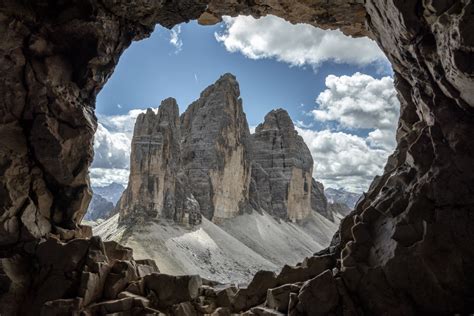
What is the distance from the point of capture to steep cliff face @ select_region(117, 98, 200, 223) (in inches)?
3100

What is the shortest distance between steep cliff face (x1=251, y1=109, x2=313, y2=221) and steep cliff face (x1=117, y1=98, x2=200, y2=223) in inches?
2251

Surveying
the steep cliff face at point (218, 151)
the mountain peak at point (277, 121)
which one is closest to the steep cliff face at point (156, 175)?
the steep cliff face at point (218, 151)

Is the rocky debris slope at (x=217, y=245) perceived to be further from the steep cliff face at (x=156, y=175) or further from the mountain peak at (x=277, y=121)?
the mountain peak at (x=277, y=121)

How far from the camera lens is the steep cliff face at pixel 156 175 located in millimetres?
78750

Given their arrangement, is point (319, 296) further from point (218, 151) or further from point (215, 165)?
point (218, 151)

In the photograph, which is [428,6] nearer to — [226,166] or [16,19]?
[16,19]

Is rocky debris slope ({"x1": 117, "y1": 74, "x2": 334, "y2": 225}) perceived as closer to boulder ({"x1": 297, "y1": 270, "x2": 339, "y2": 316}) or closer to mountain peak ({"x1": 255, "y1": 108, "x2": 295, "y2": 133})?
mountain peak ({"x1": 255, "y1": 108, "x2": 295, "y2": 133})

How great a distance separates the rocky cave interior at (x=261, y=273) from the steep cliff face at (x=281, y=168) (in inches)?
4882

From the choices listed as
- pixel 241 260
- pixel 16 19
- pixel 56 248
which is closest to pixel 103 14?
pixel 16 19

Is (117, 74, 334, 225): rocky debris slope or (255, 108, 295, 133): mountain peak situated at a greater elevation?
(255, 108, 295, 133): mountain peak

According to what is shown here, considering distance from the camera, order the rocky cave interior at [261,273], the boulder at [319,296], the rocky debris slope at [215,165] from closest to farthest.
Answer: the rocky cave interior at [261,273] → the boulder at [319,296] → the rocky debris slope at [215,165]

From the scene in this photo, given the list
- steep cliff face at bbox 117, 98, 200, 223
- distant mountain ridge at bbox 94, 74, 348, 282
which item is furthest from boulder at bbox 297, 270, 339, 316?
steep cliff face at bbox 117, 98, 200, 223

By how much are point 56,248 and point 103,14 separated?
10913mm

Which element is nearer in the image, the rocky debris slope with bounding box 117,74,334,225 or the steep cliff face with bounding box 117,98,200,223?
the steep cliff face with bounding box 117,98,200,223
